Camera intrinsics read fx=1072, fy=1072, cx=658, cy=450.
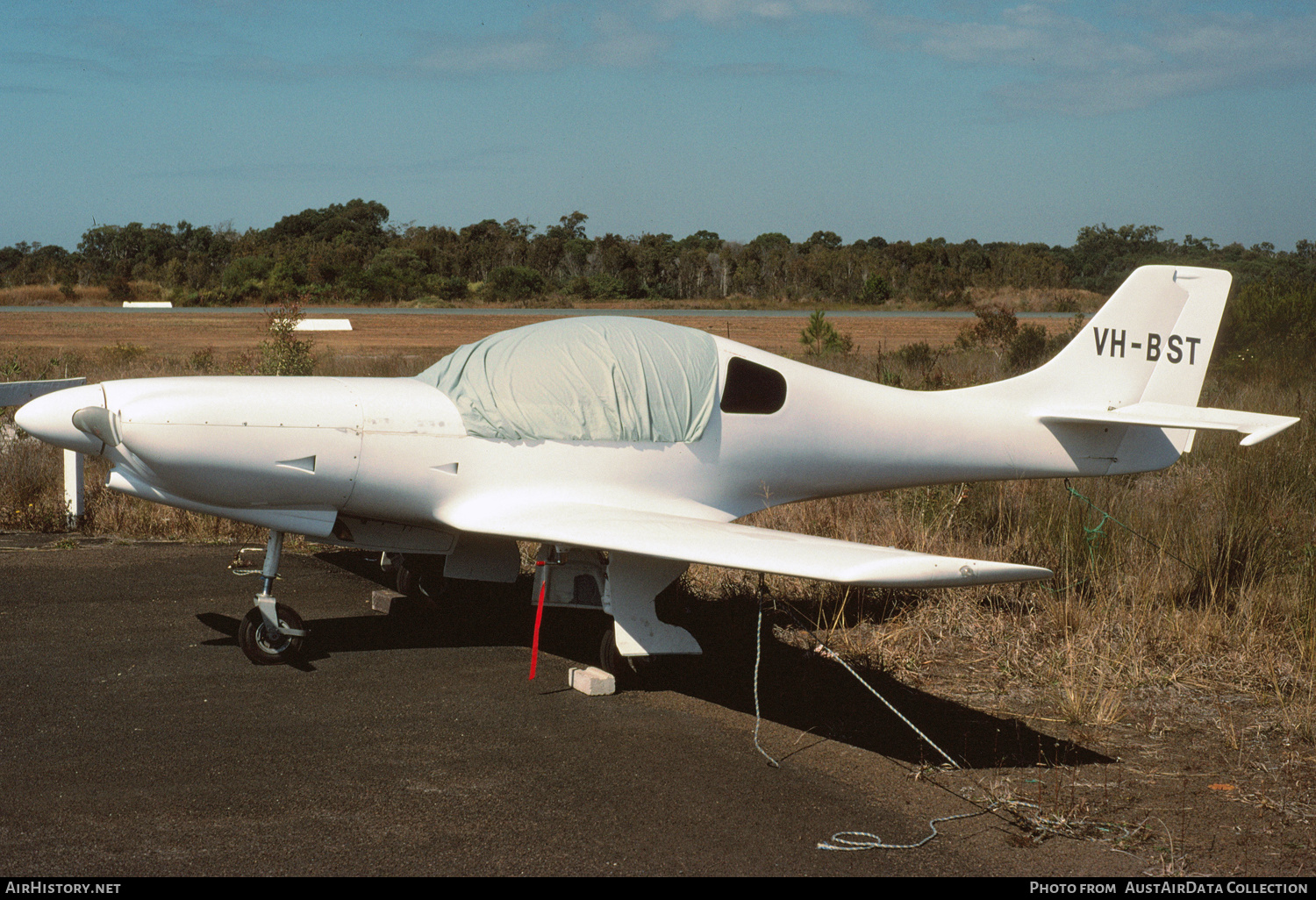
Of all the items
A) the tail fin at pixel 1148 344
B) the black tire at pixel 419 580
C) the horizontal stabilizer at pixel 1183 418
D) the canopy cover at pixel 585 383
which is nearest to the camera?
the canopy cover at pixel 585 383

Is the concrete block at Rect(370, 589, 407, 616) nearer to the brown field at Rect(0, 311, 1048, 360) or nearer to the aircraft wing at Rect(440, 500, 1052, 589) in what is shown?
the aircraft wing at Rect(440, 500, 1052, 589)

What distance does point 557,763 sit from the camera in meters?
4.73

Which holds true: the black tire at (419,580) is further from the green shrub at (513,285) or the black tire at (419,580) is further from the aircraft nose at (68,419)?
the green shrub at (513,285)

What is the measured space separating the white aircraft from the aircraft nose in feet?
0.03

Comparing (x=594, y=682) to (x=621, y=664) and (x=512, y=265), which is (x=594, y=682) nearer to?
(x=621, y=664)

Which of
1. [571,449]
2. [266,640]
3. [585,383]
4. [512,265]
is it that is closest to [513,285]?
[512,265]

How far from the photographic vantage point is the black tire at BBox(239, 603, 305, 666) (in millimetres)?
5992

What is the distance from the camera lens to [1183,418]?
23.6 ft

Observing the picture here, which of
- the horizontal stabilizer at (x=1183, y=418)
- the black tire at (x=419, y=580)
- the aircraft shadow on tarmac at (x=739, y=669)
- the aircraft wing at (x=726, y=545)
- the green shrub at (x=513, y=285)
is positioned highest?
the green shrub at (x=513, y=285)

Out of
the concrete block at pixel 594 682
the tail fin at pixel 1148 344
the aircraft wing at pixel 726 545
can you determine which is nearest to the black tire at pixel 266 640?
the aircraft wing at pixel 726 545

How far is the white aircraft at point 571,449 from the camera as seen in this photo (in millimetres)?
5676

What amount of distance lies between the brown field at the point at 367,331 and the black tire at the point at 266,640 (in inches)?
916

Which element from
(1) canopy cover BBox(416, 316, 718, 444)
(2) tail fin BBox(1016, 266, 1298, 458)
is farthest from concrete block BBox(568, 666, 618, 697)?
(2) tail fin BBox(1016, 266, 1298, 458)

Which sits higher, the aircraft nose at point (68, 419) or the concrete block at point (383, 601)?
the aircraft nose at point (68, 419)
